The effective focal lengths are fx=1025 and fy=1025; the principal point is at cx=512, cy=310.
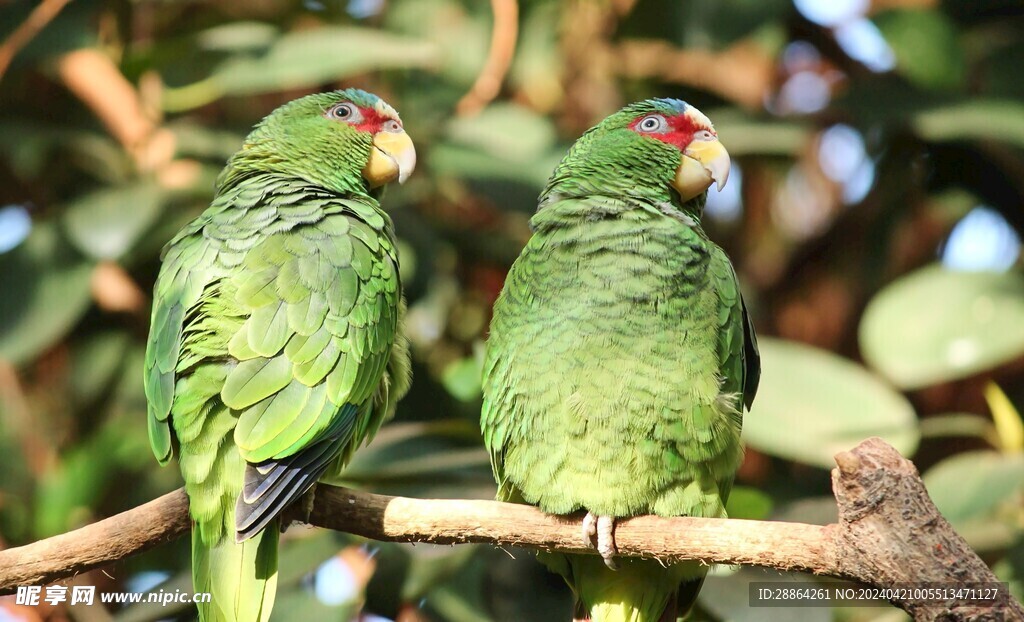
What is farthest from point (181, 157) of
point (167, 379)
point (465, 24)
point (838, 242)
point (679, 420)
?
point (838, 242)

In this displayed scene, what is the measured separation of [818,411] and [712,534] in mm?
978

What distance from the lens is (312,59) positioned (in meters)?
2.77

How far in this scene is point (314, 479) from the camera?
1.73m

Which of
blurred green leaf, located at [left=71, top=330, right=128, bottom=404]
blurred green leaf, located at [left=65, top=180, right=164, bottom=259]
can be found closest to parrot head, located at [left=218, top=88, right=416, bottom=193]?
blurred green leaf, located at [left=65, top=180, right=164, bottom=259]

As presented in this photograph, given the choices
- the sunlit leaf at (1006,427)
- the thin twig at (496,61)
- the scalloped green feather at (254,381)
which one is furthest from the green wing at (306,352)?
the sunlit leaf at (1006,427)

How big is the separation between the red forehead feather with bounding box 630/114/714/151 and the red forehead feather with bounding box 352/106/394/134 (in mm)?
545

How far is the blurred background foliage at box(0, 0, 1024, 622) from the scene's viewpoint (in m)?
2.44

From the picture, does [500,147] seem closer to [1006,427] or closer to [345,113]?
[345,113]

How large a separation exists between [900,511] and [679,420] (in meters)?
0.45

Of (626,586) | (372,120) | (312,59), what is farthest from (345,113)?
(626,586)

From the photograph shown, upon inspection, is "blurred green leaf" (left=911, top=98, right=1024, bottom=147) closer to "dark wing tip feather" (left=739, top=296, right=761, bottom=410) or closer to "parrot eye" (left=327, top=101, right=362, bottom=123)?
"dark wing tip feather" (left=739, top=296, right=761, bottom=410)

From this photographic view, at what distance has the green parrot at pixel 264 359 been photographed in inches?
66.7

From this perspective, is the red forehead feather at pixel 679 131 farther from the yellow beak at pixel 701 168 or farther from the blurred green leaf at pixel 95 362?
the blurred green leaf at pixel 95 362

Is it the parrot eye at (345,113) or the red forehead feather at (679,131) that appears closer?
the red forehead feather at (679,131)
